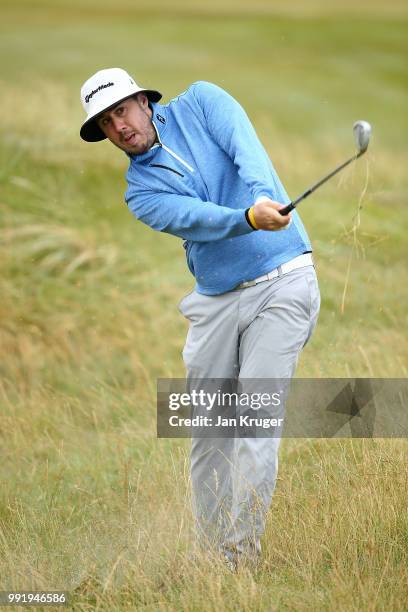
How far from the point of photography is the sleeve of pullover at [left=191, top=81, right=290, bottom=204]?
165 inches

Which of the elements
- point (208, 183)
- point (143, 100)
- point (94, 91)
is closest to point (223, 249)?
point (208, 183)

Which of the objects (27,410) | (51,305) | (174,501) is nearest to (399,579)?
(174,501)

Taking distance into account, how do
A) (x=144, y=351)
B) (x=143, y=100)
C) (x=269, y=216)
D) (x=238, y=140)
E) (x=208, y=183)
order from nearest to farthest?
(x=269, y=216) → (x=238, y=140) → (x=208, y=183) → (x=143, y=100) → (x=144, y=351)

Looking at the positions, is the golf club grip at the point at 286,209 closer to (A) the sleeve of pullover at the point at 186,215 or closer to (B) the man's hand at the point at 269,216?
(B) the man's hand at the point at 269,216

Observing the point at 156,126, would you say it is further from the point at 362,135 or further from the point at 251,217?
the point at 362,135

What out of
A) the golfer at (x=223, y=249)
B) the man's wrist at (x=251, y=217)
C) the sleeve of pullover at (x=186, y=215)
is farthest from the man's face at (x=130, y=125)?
the man's wrist at (x=251, y=217)

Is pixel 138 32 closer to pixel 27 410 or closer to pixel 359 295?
pixel 359 295

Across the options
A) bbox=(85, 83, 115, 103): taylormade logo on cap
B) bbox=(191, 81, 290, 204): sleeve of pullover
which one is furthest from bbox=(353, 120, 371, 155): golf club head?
bbox=(85, 83, 115, 103): taylormade logo on cap

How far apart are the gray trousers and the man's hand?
1.30 ft

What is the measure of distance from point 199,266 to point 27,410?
2.75m

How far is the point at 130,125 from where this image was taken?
4457 mm

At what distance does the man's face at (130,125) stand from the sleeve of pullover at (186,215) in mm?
166

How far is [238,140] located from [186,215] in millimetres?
386

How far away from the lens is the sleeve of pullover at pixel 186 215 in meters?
4.12
